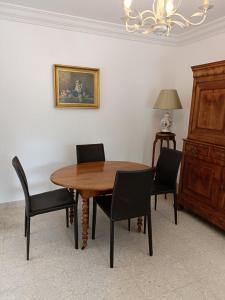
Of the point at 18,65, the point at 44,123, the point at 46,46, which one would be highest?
the point at 46,46

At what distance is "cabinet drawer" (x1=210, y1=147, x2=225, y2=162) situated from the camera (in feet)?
7.82

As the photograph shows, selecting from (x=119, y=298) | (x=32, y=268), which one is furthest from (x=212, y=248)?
(x=32, y=268)

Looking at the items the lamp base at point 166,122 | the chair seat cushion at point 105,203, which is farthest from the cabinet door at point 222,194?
the lamp base at point 166,122

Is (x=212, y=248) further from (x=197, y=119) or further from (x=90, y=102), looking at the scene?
(x=90, y=102)

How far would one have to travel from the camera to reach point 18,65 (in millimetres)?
2863

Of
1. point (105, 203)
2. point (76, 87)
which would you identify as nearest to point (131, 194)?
point (105, 203)

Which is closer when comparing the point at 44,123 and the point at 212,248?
the point at 212,248

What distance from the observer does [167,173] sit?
2.77 m

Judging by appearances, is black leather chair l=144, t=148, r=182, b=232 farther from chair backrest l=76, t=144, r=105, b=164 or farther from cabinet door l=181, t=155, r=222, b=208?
chair backrest l=76, t=144, r=105, b=164

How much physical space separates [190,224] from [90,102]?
2097 millimetres

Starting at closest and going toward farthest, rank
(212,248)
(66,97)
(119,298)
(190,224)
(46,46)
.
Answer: (119,298)
(212,248)
(190,224)
(46,46)
(66,97)

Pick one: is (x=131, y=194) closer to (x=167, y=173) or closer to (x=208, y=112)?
(x=167, y=173)

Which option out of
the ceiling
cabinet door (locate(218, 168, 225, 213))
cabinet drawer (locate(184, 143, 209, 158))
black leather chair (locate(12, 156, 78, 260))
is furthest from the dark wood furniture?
the ceiling

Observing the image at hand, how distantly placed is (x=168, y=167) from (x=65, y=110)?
1.61 metres
